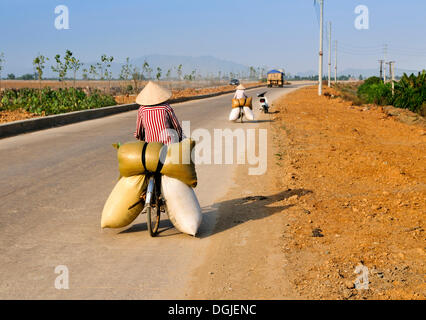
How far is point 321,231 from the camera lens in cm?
661

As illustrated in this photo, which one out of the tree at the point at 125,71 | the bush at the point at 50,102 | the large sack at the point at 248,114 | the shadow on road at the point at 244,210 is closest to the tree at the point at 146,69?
the tree at the point at 125,71

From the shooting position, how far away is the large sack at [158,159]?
625 cm

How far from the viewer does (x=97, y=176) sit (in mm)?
10078

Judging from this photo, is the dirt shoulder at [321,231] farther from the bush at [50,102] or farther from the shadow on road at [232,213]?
the bush at [50,102]

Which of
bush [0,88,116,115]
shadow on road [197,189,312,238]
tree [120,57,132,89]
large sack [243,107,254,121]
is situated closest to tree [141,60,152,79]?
tree [120,57,132,89]

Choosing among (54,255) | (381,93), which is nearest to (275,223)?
(54,255)

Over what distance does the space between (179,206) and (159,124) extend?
1.03 meters

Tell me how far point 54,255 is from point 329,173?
624cm

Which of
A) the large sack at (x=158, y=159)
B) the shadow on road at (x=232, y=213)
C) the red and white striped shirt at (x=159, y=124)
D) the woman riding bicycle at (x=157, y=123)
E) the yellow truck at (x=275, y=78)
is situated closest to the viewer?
the large sack at (x=158, y=159)

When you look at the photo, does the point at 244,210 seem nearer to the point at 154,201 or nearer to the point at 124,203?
the point at 154,201

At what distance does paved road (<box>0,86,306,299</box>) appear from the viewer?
4.85 metres

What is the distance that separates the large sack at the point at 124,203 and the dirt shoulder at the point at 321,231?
1037 mm

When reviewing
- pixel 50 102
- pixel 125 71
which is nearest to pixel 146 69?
pixel 125 71
